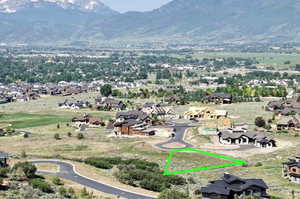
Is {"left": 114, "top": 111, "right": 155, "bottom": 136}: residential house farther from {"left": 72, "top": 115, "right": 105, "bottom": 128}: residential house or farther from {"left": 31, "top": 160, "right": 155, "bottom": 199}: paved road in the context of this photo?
{"left": 31, "top": 160, "right": 155, "bottom": 199}: paved road

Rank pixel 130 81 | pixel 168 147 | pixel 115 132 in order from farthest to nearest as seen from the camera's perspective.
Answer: pixel 130 81 < pixel 115 132 < pixel 168 147

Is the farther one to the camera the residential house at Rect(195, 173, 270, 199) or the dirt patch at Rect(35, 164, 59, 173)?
the dirt patch at Rect(35, 164, 59, 173)

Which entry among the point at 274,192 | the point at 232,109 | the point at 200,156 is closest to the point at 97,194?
the point at 274,192

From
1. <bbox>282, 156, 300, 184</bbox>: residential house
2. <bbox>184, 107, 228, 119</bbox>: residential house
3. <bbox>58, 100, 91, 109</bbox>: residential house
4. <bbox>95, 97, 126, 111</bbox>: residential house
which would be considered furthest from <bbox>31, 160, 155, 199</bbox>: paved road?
<bbox>58, 100, 91, 109</bbox>: residential house

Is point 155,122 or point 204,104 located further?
point 204,104

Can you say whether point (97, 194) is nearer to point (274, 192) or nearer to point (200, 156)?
point (274, 192)

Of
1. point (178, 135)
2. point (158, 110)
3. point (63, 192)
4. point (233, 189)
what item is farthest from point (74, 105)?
point (233, 189)

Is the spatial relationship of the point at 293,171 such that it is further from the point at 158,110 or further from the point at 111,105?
the point at 111,105
